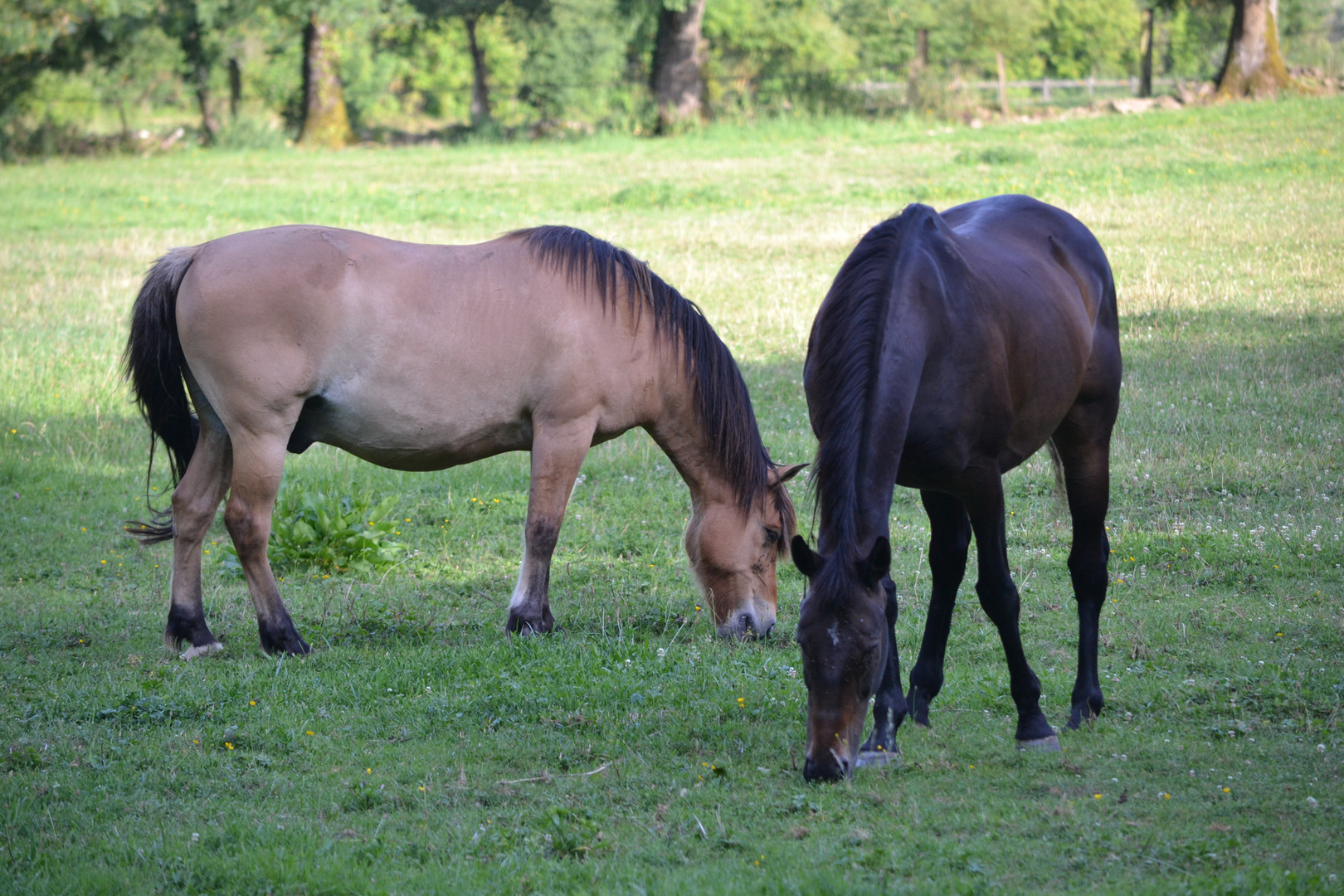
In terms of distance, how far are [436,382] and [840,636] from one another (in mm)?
2897

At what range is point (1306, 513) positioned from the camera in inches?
288

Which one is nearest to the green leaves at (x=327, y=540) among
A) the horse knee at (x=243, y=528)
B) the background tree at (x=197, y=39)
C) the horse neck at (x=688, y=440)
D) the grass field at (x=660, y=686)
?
the grass field at (x=660, y=686)

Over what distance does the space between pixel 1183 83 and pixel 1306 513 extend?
26709 millimetres

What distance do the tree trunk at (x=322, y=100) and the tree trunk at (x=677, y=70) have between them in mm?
10169

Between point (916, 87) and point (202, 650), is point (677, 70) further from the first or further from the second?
point (202, 650)

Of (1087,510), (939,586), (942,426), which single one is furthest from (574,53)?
(942,426)

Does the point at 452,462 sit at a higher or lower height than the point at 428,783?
higher

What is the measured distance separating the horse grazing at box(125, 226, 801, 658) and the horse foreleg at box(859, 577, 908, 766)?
5.75ft

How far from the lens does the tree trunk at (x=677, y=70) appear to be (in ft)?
107

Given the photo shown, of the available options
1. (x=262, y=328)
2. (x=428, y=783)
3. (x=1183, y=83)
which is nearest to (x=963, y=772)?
(x=428, y=783)

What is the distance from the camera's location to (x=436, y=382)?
5.82 m

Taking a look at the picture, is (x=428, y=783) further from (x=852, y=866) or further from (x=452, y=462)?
(x=452, y=462)

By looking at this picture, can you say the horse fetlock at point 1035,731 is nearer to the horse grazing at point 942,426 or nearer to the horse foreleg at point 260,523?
the horse grazing at point 942,426

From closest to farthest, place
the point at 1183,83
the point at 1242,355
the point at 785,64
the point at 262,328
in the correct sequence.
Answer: the point at 262,328 → the point at 1242,355 → the point at 1183,83 → the point at 785,64
